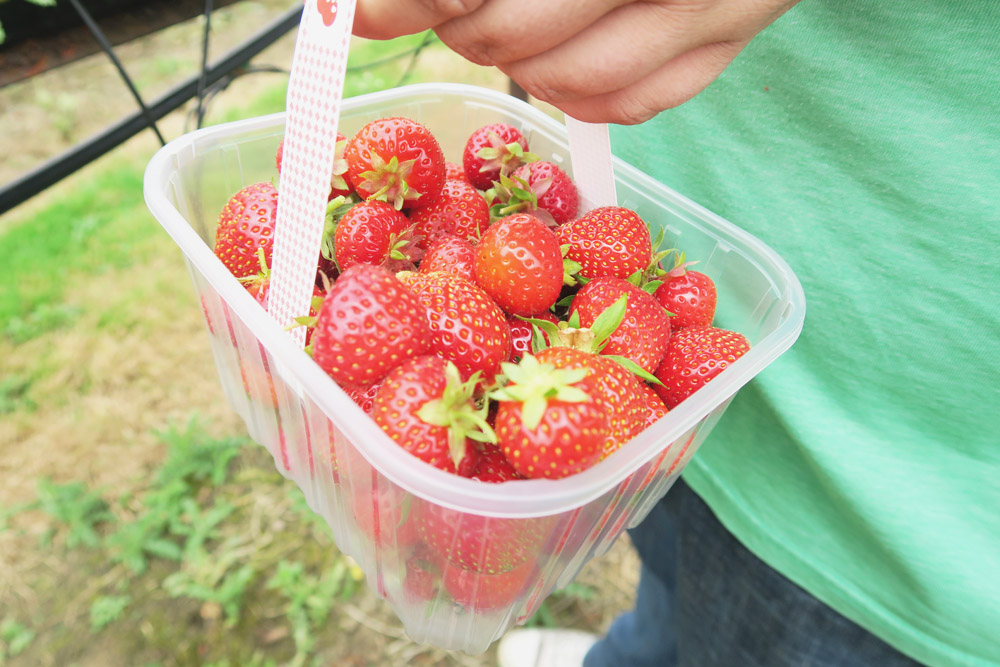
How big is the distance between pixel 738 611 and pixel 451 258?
580mm

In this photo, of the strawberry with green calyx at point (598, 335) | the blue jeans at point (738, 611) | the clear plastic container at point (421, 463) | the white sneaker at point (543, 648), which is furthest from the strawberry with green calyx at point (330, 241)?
the white sneaker at point (543, 648)

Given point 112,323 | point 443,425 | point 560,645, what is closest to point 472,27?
point 443,425

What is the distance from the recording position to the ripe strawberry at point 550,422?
0.48m

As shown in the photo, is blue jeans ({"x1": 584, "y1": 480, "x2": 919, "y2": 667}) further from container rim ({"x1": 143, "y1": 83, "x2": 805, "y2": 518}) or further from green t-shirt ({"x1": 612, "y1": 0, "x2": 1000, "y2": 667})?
container rim ({"x1": 143, "y1": 83, "x2": 805, "y2": 518})

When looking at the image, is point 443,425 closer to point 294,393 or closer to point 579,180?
point 294,393

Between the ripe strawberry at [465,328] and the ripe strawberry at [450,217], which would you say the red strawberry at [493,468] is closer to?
the ripe strawberry at [465,328]

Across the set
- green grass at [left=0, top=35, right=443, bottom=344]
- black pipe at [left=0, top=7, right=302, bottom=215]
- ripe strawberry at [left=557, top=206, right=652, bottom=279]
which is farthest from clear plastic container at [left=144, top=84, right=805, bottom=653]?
green grass at [left=0, top=35, right=443, bottom=344]

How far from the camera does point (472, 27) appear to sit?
460 mm

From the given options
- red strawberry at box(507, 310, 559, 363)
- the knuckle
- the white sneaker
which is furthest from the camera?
the white sneaker

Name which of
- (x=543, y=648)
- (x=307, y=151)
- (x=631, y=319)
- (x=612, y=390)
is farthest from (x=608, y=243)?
(x=543, y=648)

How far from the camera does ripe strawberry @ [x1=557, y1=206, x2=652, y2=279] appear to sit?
2.31 ft

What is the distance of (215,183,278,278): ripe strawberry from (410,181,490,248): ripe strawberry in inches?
6.0

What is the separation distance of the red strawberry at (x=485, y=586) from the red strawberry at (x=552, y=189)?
0.40m

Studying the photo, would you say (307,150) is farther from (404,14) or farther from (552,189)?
(552,189)
